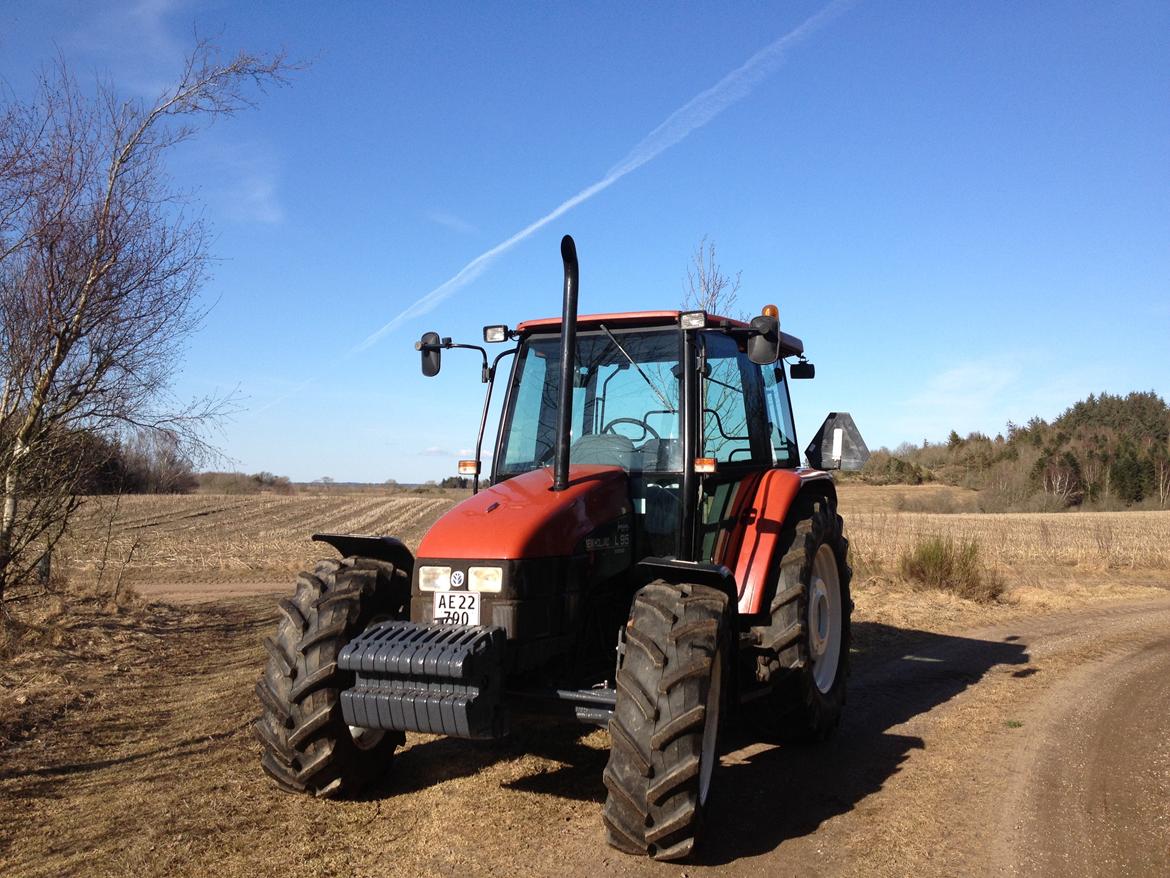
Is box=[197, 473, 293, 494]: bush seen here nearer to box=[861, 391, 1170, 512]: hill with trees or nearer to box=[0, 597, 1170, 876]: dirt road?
box=[861, 391, 1170, 512]: hill with trees

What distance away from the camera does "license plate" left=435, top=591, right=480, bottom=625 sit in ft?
13.6

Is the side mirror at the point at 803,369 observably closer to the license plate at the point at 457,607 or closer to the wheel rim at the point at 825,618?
the wheel rim at the point at 825,618

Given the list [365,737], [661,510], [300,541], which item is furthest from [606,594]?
[300,541]

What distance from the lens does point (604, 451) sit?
514cm

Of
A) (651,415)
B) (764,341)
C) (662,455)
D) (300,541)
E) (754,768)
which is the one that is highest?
(764,341)

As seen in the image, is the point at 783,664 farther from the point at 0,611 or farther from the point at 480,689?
the point at 0,611

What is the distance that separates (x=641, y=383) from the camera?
521 cm

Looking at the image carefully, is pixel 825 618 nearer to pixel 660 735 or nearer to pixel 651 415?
pixel 651 415

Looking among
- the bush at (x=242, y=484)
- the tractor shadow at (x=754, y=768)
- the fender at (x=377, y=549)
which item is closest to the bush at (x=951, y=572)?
the tractor shadow at (x=754, y=768)

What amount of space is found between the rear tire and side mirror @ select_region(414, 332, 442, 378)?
231 centimetres

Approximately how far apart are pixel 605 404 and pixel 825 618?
2.25m

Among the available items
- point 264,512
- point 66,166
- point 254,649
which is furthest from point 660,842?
point 264,512

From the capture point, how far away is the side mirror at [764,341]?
464 cm

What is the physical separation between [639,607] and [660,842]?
3.10 ft
